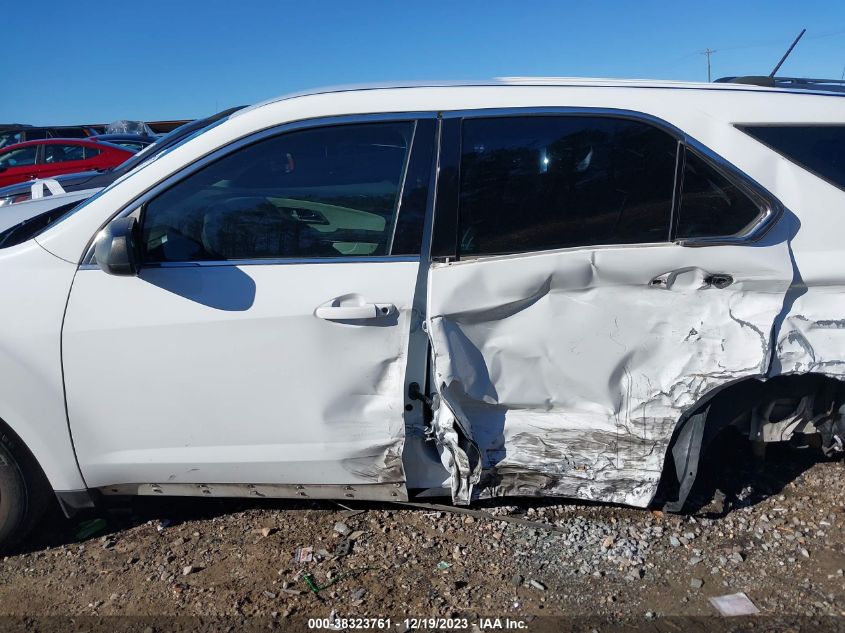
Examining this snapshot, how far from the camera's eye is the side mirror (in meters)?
2.53

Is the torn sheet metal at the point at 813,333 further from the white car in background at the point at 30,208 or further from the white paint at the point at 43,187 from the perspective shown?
the white paint at the point at 43,187

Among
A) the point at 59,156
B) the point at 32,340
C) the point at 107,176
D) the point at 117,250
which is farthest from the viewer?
the point at 59,156

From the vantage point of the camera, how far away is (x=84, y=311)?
8.65ft

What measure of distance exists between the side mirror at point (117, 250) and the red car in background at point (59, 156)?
1136cm

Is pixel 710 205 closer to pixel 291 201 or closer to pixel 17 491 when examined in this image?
pixel 291 201

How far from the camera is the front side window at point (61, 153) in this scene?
13023 mm

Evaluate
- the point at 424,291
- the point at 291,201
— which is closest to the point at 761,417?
the point at 424,291

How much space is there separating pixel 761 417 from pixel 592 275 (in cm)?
103

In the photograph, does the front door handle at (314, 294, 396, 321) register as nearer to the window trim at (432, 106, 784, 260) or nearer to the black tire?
the window trim at (432, 106, 784, 260)

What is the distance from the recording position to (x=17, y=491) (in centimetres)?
283

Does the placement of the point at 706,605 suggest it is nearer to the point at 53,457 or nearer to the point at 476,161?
the point at 476,161

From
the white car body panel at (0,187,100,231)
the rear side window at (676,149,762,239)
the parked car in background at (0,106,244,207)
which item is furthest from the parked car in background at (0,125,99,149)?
the rear side window at (676,149,762,239)

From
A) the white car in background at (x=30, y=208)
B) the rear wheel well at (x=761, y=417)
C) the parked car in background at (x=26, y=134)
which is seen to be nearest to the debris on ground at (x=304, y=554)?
the rear wheel well at (x=761, y=417)

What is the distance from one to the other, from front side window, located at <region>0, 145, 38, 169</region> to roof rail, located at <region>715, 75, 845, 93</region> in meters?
12.9
